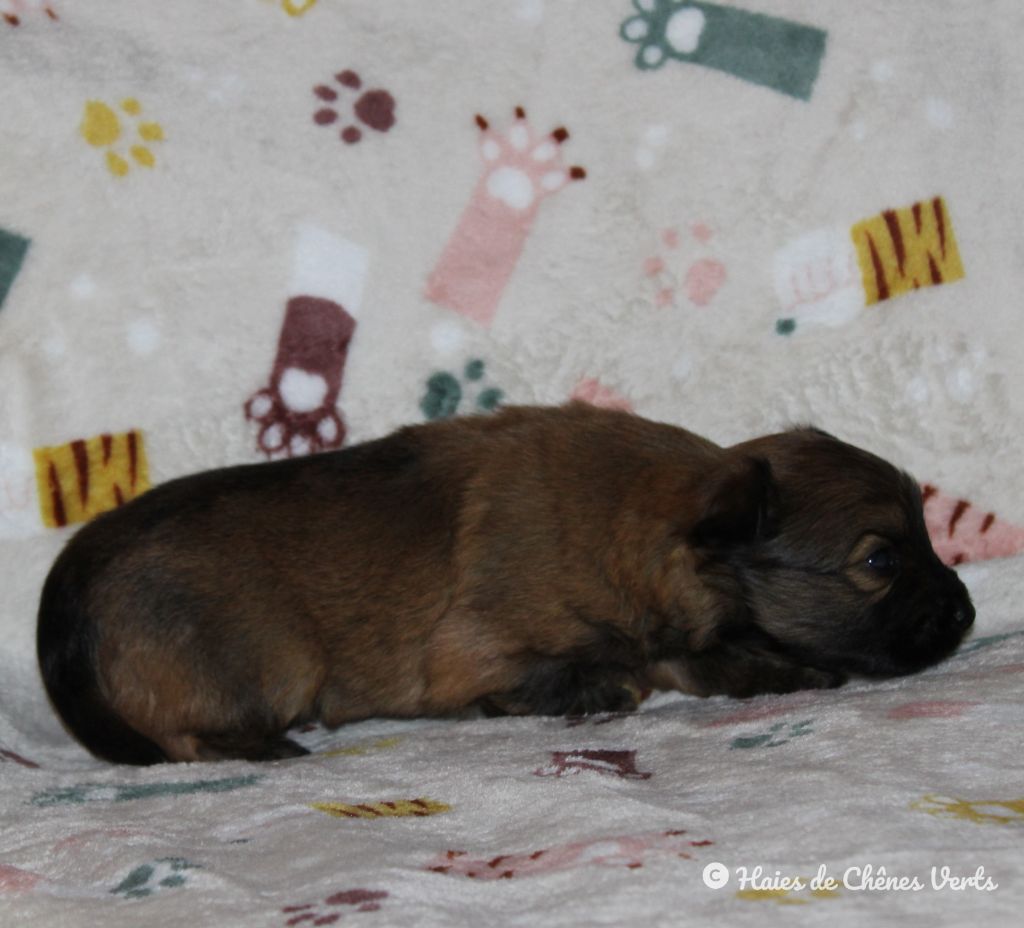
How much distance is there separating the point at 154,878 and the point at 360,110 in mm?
2421

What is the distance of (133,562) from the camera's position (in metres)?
3.13

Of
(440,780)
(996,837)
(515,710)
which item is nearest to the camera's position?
(996,837)

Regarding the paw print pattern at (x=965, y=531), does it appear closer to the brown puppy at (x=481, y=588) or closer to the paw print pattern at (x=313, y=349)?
the brown puppy at (x=481, y=588)

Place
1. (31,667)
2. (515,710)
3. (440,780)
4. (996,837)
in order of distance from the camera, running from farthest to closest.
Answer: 1. (31,667)
2. (515,710)
3. (440,780)
4. (996,837)

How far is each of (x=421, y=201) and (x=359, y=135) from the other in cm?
25

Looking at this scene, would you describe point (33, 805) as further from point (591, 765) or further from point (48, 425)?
point (48, 425)

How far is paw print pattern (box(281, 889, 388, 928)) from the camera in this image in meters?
1.88

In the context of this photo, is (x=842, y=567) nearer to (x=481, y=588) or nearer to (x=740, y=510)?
(x=740, y=510)

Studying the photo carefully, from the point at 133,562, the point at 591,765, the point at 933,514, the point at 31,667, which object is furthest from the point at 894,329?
the point at 31,667

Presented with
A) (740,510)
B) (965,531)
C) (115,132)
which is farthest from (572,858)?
(115,132)

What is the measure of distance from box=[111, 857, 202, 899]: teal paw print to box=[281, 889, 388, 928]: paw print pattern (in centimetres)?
28

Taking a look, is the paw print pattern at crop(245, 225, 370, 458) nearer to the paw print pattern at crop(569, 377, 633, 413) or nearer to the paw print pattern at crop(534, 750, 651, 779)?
the paw print pattern at crop(569, 377, 633, 413)

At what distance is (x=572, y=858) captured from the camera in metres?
2.04

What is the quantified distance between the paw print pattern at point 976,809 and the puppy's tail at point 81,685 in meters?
1.74
